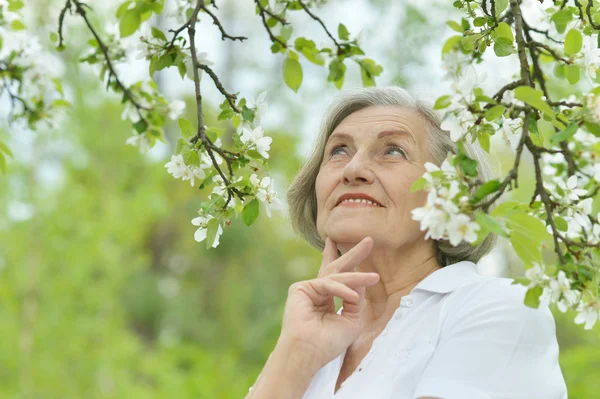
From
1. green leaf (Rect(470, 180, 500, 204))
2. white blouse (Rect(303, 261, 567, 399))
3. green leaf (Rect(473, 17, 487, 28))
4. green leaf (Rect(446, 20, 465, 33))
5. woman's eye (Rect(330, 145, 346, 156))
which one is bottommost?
white blouse (Rect(303, 261, 567, 399))

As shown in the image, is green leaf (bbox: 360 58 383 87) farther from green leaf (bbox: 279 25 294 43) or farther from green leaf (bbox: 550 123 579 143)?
green leaf (bbox: 550 123 579 143)

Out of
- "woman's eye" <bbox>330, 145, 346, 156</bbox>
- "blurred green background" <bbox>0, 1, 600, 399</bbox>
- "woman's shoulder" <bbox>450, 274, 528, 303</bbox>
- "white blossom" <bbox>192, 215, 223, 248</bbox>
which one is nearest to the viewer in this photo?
"woman's shoulder" <bbox>450, 274, 528, 303</bbox>

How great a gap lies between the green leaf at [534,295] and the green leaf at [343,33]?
108 cm

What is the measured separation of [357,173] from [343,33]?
436 mm

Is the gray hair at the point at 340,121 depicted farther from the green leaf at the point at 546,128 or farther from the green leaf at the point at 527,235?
the green leaf at the point at 527,235

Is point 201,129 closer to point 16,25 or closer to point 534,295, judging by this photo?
point 534,295

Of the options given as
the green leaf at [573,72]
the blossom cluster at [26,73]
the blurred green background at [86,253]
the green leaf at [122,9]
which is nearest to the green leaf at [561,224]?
the green leaf at [573,72]

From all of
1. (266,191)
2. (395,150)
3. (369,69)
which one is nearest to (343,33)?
(369,69)

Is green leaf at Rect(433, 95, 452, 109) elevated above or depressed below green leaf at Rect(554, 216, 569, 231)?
above

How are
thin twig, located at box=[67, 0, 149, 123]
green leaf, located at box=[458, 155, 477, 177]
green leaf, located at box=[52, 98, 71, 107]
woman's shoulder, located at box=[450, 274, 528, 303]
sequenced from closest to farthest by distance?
green leaf, located at box=[458, 155, 477, 177], woman's shoulder, located at box=[450, 274, 528, 303], thin twig, located at box=[67, 0, 149, 123], green leaf, located at box=[52, 98, 71, 107]

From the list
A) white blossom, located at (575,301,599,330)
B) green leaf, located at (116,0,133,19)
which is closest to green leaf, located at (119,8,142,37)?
green leaf, located at (116,0,133,19)

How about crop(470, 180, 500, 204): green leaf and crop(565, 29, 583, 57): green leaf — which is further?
crop(565, 29, 583, 57): green leaf

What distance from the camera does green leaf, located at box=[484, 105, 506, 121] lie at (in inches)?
48.6

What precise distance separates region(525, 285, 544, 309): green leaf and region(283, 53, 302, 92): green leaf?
99 cm
